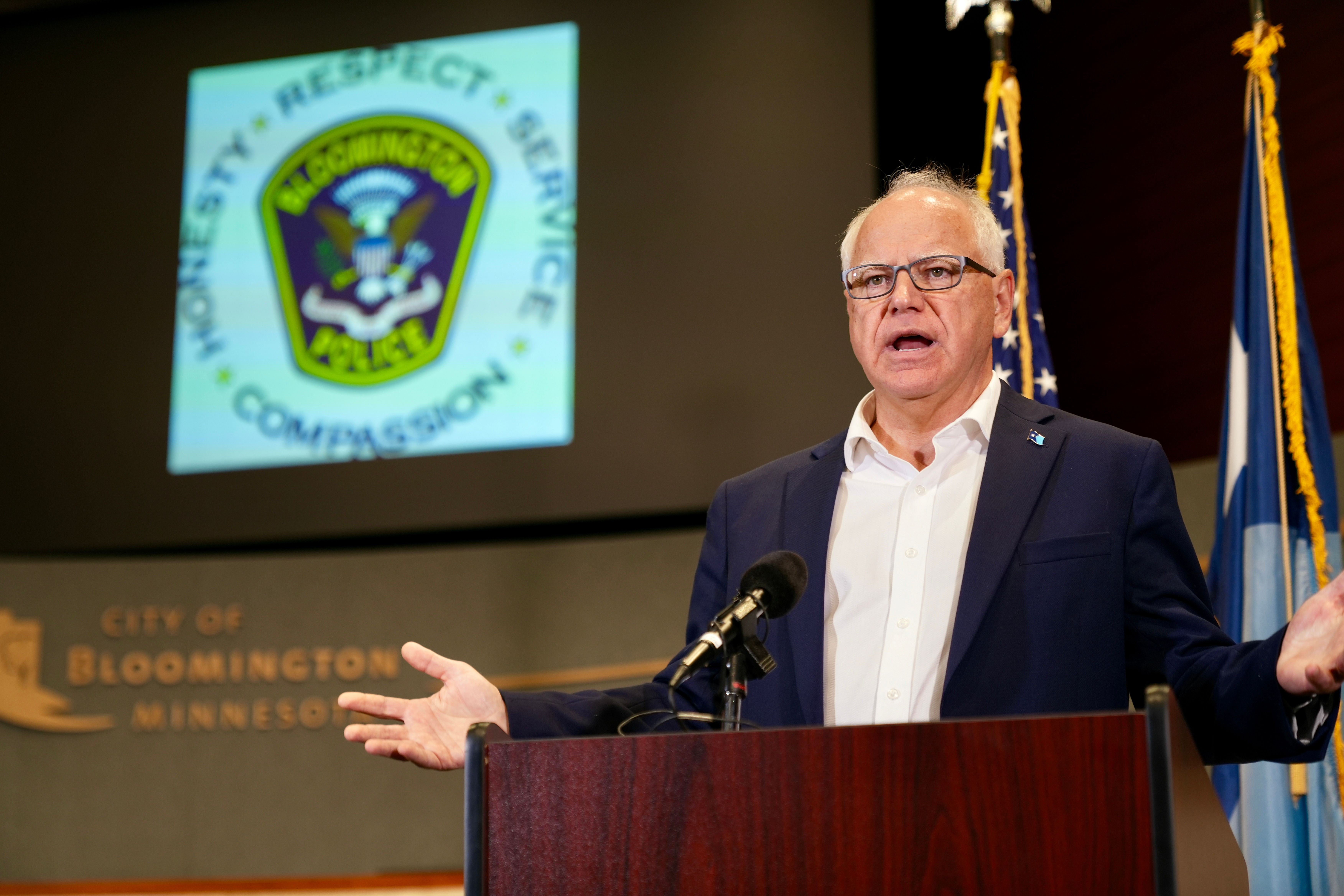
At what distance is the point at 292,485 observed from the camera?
494 centimetres

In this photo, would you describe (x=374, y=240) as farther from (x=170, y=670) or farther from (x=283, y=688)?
(x=170, y=670)

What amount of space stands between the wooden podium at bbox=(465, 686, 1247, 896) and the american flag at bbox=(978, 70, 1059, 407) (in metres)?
2.06

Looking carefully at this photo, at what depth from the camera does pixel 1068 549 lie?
1.61 meters

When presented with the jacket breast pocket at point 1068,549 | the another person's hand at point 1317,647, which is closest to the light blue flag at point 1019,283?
the jacket breast pocket at point 1068,549

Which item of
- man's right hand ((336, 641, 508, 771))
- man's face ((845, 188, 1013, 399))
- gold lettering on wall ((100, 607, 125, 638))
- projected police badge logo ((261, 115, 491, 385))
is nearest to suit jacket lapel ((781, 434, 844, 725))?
man's face ((845, 188, 1013, 399))

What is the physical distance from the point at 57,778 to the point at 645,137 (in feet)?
11.5

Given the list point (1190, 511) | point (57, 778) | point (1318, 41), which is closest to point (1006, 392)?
point (1190, 511)

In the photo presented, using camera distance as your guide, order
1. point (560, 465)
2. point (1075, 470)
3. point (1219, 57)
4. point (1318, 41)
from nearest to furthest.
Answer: point (1075, 470)
point (1318, 41)
point (1219, 57)
point (560, 465)

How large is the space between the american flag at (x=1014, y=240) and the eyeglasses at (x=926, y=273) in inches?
50.8

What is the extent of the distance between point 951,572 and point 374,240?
3.86 meters

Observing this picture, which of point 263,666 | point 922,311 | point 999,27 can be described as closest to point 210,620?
point 263,666

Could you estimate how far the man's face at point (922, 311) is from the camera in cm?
183

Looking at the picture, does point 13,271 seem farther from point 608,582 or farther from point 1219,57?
point 1219,57

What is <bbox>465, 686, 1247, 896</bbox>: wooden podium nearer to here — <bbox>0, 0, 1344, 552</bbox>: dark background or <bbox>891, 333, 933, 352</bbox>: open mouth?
<bbox>891, 333, 933, 352</bbox>: open mouth
